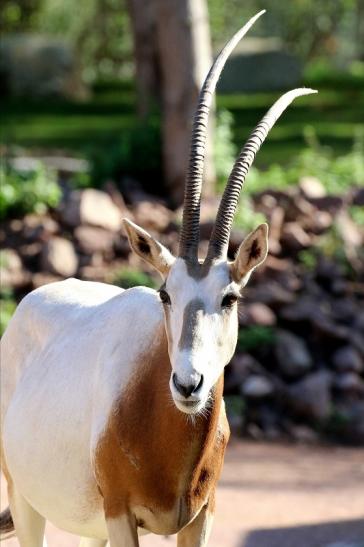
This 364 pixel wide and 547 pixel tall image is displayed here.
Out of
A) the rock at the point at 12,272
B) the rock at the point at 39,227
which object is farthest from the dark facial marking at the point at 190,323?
the rock at the point at 39,227

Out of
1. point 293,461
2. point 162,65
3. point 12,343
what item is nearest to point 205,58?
point 162,65

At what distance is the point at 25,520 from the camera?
5695 millimetres

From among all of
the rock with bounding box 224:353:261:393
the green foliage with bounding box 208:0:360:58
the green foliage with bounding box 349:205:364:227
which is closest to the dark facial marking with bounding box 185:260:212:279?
the rock with bounding box 224:353:261:393

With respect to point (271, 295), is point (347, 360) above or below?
below

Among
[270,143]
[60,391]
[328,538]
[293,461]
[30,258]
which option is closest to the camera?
[60,391]

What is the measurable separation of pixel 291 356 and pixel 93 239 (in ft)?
7.00

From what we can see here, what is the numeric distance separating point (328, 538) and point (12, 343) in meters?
2.96

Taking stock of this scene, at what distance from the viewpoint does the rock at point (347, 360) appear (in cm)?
1160

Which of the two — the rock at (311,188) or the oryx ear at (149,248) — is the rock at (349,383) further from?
the oryx ear at (149,248)

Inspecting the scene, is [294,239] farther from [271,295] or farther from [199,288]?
[199,288]

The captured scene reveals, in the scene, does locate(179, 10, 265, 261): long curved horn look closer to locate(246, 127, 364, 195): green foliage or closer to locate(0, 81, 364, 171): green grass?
locate(246, 127, 364, 195): green foliage

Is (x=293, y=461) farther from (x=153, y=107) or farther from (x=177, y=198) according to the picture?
(x=153, y=107)

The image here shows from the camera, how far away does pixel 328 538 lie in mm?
8047

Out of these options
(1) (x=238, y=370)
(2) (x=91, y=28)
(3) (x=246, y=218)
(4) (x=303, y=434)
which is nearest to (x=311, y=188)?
(3) (x=246, y=218)
